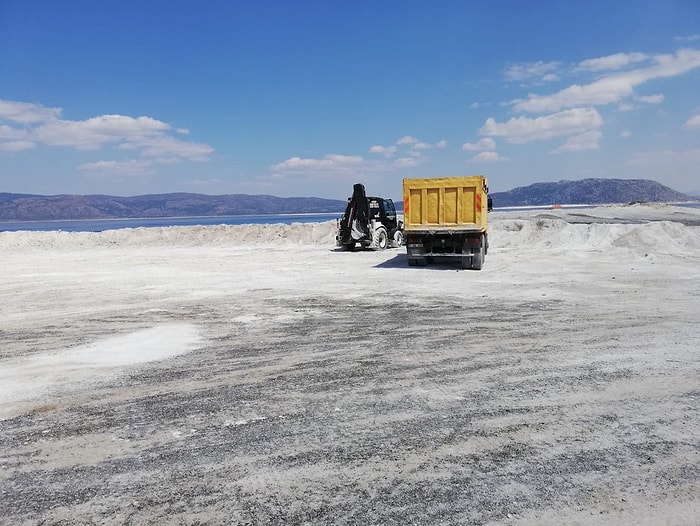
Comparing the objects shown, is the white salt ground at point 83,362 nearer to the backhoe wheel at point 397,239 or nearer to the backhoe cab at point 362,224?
the backhoe cab at point 362,224

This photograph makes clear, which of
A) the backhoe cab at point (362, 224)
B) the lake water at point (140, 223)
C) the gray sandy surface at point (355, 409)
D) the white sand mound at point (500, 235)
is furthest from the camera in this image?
the lake water at point (140, 223)

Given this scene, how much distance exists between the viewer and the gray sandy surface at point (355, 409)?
3297 millimetres

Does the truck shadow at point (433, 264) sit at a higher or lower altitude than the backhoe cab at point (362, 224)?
lower

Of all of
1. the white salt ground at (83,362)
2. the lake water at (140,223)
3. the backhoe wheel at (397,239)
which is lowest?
the white salt ground at (83,362)

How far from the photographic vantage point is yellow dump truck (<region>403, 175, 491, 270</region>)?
16.3 meters

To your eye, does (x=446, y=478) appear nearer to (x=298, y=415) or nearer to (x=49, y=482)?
(x=298, y=415)

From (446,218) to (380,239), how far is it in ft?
26.0

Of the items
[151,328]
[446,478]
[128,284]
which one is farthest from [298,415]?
[128,284]

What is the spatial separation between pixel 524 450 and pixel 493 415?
681mm

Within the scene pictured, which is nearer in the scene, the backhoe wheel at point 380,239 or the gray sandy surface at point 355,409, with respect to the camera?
→ the gray sandy surface at point 355,409

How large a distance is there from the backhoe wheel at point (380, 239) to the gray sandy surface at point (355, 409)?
41.6ft

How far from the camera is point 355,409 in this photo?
4.81 metres

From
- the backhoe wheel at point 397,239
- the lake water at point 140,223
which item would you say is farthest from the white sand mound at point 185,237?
the lake water at point 140,223

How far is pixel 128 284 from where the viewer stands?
568 inches
